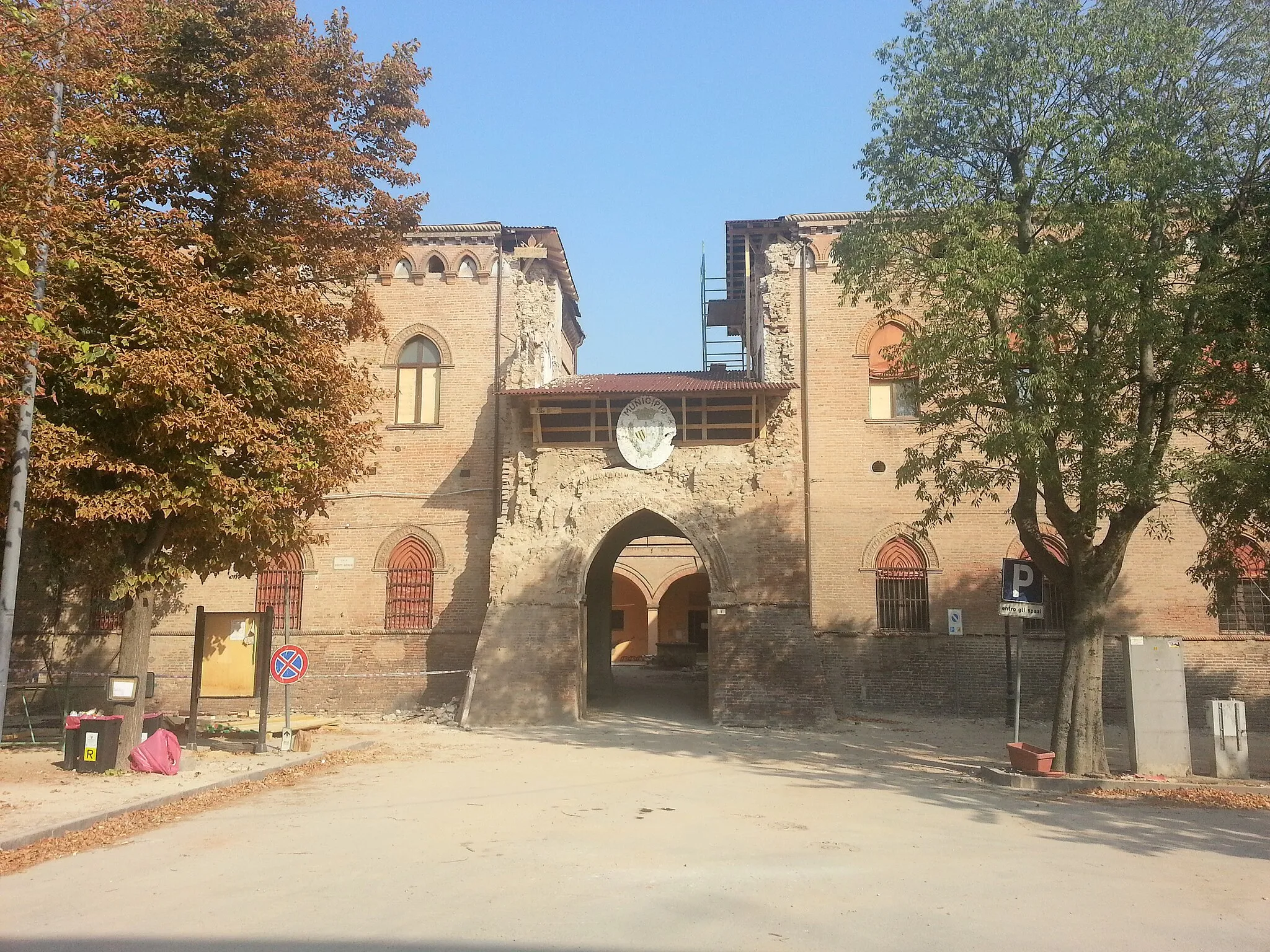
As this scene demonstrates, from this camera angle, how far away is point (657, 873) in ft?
23.4

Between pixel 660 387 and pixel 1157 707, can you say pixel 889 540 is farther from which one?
pixel 1157 707

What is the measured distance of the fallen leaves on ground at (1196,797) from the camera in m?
10.9

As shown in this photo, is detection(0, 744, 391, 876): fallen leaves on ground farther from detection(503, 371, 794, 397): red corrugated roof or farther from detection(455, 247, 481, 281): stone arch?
detection(455, 247, 481, 281): stone arch

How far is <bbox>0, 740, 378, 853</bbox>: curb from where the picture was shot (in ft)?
26.1

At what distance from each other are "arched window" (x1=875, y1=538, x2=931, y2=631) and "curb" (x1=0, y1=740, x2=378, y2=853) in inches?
468

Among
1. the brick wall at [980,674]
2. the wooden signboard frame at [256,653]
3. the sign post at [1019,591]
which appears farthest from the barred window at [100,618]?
the sign post at [1019,591]

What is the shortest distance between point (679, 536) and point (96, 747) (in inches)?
484

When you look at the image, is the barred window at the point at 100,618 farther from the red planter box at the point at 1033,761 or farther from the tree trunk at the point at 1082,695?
the tree trunk at the point at 1082,695

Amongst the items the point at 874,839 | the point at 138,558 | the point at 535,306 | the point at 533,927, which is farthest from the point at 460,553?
the point at 533,927

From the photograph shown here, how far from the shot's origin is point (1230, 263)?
12289 millimetres

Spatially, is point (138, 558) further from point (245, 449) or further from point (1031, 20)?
point (1031, 20)

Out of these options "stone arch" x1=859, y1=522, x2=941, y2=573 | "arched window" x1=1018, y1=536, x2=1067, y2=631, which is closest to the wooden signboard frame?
"stone arch" x1=859, y1=522, x2=941, y2=573

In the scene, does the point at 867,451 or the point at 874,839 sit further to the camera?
the point at 867,451

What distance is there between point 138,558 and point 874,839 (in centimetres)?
983
